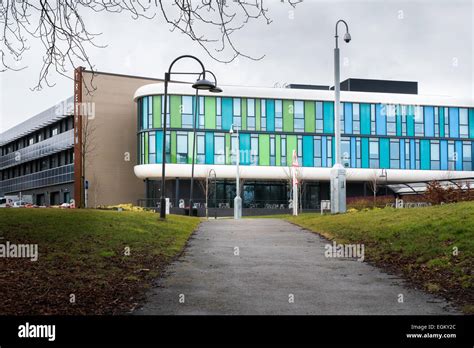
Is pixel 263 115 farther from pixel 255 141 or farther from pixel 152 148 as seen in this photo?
pixel 152 148

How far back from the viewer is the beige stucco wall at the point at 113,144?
203 ft

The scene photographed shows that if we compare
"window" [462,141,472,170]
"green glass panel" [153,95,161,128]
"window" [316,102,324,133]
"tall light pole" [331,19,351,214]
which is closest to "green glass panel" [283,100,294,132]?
"window" [316,102,324,133]

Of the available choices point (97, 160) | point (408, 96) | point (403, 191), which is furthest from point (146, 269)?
point (408, 96)

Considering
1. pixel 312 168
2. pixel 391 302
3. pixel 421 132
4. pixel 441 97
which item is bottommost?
pixel 391 302

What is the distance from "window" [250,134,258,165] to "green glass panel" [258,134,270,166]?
0.34 m

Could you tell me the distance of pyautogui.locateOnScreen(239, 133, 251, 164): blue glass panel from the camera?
Answer: 60375 millimetres

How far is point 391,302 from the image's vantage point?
8461mm

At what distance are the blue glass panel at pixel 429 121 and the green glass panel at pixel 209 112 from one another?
24.4m

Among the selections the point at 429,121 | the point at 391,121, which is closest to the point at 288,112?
the point at 391,121

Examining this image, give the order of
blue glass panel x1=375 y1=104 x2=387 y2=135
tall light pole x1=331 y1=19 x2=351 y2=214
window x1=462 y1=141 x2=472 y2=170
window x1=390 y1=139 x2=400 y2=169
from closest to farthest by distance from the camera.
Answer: tall light pole x1=331 y1=19 x2=351 y2=214 < window x1=390 y1=139 x2=400 y2=169 < blue glass panel x1=375 y1=104 x2=387 y2=135 < window x1=462 y1=141 x2=472 y2=170

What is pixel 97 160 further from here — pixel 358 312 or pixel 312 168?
pixel 358 312

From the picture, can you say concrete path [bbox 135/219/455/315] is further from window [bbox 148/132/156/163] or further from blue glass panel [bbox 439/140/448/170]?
blue glass panel [bbox 439/140/448/170]

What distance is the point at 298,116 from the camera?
62.9 m

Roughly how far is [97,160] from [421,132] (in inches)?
1430
